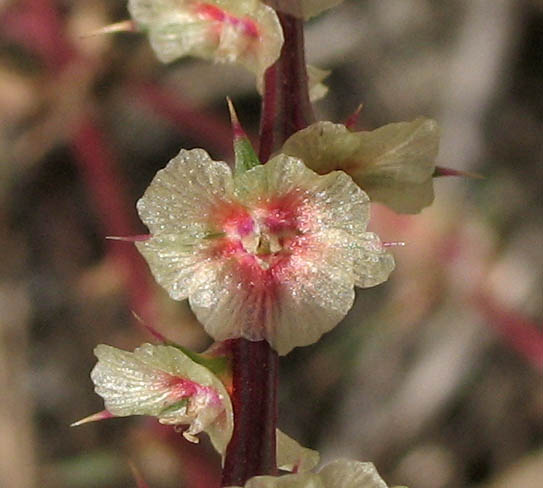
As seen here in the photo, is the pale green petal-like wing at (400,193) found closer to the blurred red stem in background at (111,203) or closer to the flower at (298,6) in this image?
the flower at (298,6)

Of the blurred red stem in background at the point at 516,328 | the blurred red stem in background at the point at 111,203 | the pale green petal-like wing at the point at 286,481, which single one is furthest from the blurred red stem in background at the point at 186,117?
the pale green petal-like wing at the point at 286,481

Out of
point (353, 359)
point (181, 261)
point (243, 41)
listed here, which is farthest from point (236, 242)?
point (353, 359)

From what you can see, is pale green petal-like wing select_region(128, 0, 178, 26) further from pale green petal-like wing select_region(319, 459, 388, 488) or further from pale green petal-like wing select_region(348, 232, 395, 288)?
pale green petal-like wing select_region(319, 459, 388, 488)

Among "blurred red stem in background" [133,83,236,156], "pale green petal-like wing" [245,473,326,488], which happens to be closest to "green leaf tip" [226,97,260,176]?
"pale green petal-like wing" [245,473,326,488]

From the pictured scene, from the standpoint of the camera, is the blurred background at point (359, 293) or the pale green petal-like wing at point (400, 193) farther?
the blurred background at point (359, 293)

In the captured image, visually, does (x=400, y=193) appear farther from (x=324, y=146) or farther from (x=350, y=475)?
(x=350, y=475)

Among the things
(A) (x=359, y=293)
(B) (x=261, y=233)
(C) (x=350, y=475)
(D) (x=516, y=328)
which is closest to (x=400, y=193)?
(B) (x=261, y=233)
